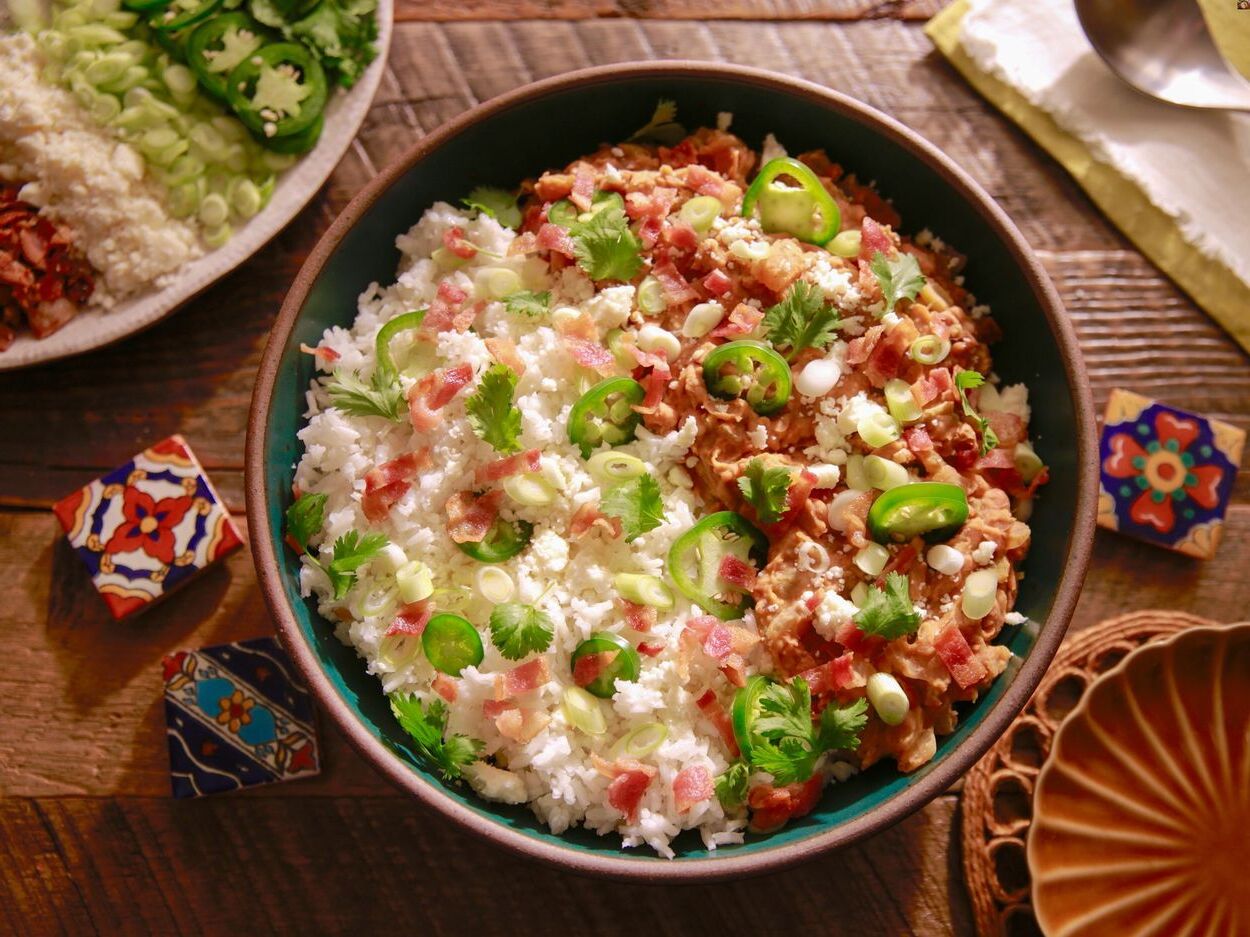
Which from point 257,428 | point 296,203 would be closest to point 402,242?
point 296,203

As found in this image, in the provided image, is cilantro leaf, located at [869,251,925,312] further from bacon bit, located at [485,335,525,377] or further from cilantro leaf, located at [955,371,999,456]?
bacon bit, located at [485,335,525,377]

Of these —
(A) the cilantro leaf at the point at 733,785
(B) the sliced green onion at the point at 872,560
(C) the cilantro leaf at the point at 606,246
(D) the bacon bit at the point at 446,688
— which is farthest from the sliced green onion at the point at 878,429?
(D) the bacon bit at the point at 446,688

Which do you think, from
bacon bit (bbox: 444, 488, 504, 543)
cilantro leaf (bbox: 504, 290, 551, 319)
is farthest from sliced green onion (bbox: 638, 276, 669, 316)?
bacon bit (bbox: 444, 488, 504, 543)

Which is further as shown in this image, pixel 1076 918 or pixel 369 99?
pixel 369 99

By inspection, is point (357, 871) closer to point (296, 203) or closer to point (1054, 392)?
point (296, 203)

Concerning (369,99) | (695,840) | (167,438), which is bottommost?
(695,840)

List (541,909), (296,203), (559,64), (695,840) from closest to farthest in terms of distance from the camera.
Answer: (695,840), (541,909), (296,203), (559,64)
